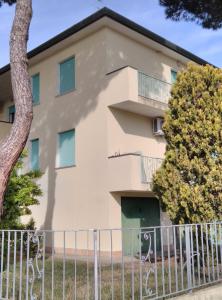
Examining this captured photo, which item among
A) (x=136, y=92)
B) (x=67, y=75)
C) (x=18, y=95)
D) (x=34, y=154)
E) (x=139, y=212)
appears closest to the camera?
(x=18, y=95)

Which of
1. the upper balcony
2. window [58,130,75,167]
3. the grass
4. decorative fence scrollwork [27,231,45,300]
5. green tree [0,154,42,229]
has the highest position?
the upper balcony

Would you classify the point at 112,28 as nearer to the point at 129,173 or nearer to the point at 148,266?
the point at 129,173

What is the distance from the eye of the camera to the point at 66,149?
58.0 feet

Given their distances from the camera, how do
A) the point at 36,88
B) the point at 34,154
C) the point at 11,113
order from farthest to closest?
the point at 11,113, the point at 36,88, the point at 34,154

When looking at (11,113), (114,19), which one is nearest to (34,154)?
(11,113)

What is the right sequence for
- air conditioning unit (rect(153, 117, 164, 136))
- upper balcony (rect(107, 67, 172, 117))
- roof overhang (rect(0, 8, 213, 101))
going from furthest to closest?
air conditioning unit (rect(153, 117, 164, 136)) < roof overhang (rect(0, 8, 213, 101)) < upper balcony (rect(107, 67, 172, 117))

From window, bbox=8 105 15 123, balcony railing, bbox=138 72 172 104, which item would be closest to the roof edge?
balcony railing, bbox=138 72 172 104

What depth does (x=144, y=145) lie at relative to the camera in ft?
57.2

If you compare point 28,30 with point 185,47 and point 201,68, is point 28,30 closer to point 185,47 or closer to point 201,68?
point 201,68

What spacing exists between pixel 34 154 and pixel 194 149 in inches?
445

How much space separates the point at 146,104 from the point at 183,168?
6.27 metres

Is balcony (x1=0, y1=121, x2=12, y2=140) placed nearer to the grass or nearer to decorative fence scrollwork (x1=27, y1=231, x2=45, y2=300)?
the grass

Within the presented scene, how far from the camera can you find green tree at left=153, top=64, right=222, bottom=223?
9.70 meters

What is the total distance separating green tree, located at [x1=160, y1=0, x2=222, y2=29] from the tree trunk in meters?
6.41
